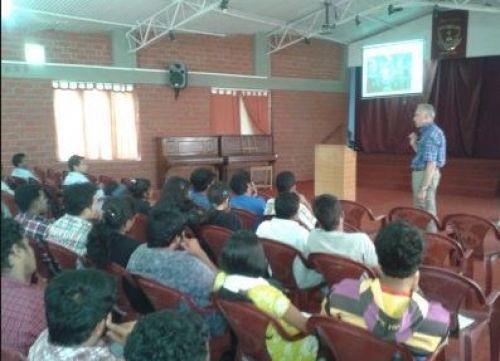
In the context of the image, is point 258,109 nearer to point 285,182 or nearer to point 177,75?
point 177,75

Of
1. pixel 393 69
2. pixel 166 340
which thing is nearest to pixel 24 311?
pixel 166 340

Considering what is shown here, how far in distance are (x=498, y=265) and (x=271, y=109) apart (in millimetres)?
6114

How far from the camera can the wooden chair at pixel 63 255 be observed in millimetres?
2160

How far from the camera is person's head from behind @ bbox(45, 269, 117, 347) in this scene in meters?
1.15

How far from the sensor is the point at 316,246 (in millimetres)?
2379

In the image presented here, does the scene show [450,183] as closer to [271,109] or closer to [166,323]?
[271,109]

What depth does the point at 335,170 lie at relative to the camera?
599 centimetres

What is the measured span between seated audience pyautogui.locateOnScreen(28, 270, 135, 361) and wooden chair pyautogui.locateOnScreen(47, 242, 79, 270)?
0.94 m

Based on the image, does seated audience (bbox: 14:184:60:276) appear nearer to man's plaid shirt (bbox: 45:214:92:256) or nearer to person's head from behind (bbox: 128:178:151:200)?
man's plaid shirt (bbox: 45:214:92:256)

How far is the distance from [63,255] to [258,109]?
730 centimetres

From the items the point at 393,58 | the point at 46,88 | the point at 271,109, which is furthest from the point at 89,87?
the point at 393,58

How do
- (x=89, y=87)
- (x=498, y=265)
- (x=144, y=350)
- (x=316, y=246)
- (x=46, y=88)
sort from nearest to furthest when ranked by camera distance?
(x=144, y=350)
(x=316, y=246)
(x=498, y=265)
(x=46, y=88)
(x=89, y=87)

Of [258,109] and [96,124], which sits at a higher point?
[258,109]

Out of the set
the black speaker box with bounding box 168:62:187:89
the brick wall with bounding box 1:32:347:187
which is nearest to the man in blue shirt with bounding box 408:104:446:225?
the brick wall with bounding box 1:32:347:187
